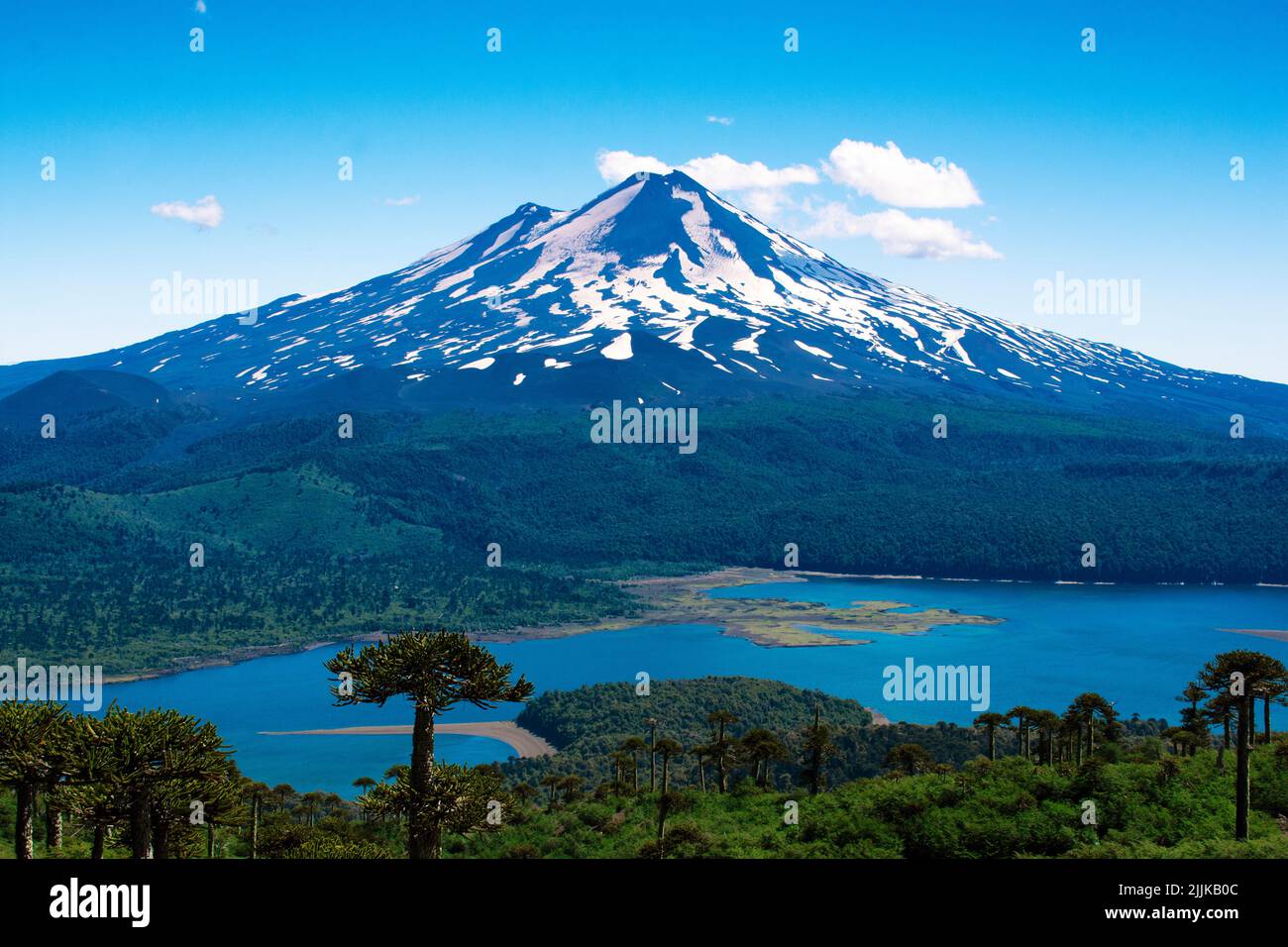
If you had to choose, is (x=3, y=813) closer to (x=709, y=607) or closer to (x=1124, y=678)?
(x=1124, y=678)

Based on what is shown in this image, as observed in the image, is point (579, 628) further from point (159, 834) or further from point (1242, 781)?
point (159, 834)

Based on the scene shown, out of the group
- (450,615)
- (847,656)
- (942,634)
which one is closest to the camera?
(847,656)

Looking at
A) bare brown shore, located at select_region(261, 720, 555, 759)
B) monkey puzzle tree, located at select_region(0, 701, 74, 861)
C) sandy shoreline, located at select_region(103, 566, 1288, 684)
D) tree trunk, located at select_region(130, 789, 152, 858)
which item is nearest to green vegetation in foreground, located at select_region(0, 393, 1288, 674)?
sandy shoreline, located at select_region(103, 566, 1288, 684)

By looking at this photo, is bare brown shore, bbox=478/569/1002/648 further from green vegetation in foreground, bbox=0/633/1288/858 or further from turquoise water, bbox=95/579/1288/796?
green vegetation in foreground, bbox=0/633/1288/858

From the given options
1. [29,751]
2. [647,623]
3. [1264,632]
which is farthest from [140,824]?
[1264,632]

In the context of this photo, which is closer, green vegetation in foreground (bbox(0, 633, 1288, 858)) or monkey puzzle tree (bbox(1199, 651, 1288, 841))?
green vegetation in foreground (bbox(0, 633, 1288, 858))
